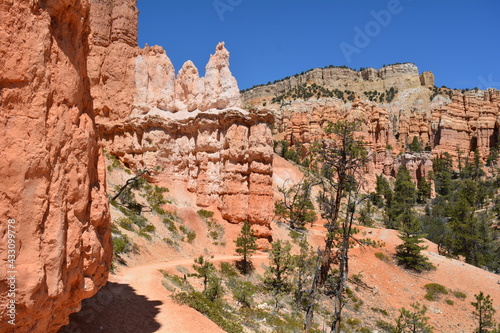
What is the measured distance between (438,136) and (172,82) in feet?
229

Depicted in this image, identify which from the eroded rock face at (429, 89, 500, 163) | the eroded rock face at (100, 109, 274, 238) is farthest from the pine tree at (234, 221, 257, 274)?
the eroded rock face at (429, 89, 500, 163)

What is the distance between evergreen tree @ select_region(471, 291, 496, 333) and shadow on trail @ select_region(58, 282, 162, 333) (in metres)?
18.7

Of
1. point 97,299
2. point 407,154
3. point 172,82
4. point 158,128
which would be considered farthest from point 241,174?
point 407,154

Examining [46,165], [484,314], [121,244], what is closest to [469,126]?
[484,314]

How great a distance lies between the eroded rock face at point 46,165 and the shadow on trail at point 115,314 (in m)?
2.59

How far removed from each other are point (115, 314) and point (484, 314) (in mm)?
20590

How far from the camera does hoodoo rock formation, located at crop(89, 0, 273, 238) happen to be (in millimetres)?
25889

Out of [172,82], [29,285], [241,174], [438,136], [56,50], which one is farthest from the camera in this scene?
[438,136]

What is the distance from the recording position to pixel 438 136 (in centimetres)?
7850

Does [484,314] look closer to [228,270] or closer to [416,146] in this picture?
[228,270]

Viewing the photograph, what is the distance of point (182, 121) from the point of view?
1096 inches

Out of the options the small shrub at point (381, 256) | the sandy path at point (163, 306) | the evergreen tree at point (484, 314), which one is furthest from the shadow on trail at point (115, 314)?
the small shrub at point (381, 256)

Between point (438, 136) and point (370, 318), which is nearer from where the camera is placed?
point (370, 318)

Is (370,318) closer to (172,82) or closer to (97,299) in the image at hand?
(97,299)
